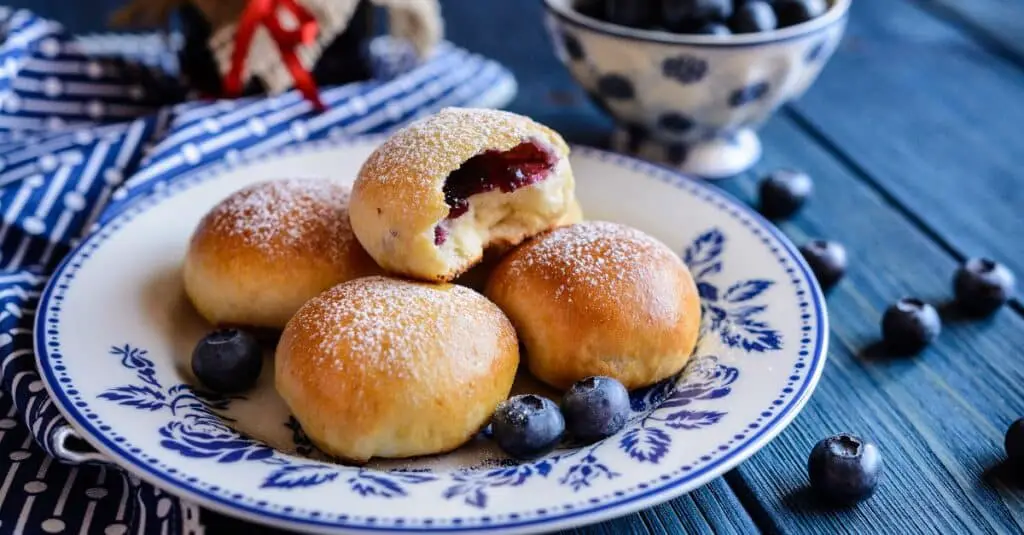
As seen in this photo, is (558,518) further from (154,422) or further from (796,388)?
(154,422)

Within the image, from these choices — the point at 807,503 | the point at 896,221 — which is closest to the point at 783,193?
the point at 896,221

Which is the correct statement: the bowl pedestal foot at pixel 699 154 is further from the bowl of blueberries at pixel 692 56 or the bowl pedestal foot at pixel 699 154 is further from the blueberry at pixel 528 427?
the blueberry at pixel 528 427

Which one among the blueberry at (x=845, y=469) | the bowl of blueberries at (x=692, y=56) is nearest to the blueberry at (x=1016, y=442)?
the blueberry at (x=845, y=469)

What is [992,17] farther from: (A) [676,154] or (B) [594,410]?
(B) [594,410]

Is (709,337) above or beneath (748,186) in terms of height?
above

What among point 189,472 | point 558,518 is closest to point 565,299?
point 558,518
